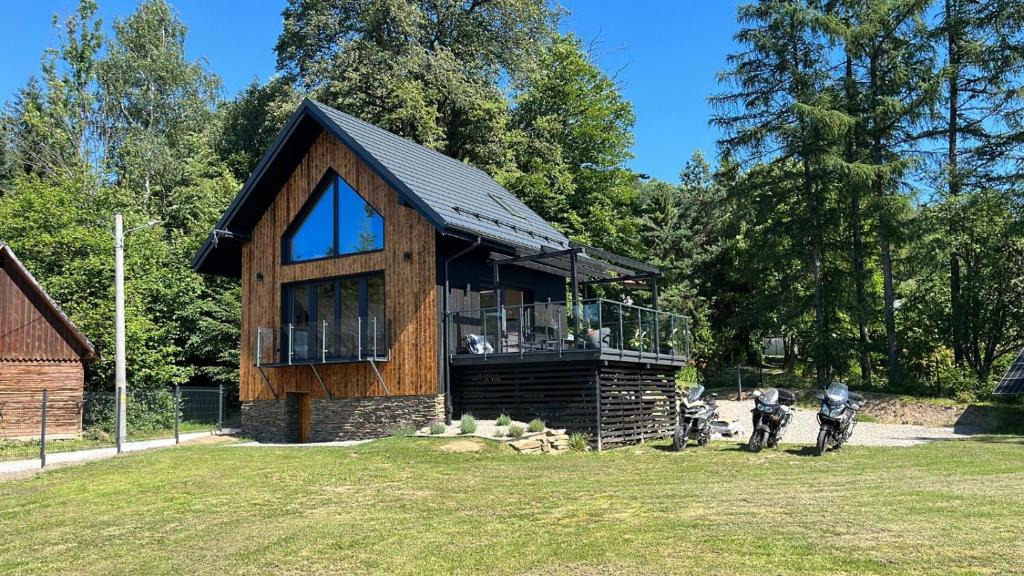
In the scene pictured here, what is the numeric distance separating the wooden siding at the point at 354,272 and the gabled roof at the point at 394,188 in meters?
0.36

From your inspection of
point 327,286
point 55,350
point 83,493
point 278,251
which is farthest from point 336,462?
point 55,350

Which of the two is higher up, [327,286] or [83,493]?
[327,286]

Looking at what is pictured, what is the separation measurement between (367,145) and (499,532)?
11975 millimetres

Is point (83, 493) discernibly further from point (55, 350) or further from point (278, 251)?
point (55, 350)

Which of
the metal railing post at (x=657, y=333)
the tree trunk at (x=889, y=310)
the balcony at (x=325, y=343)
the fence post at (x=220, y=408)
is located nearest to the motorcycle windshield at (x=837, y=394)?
the metal railing post at (x=657, y=333)

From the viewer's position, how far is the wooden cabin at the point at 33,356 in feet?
71.1

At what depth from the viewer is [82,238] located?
2655 cm

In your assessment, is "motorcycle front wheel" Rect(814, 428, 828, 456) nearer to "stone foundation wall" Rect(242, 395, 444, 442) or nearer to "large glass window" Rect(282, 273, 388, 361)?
"stone foundation wall" Rect(242, 395, 444, 442)

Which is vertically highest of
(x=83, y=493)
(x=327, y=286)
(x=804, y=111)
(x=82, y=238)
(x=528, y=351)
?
(x=804, y=111)

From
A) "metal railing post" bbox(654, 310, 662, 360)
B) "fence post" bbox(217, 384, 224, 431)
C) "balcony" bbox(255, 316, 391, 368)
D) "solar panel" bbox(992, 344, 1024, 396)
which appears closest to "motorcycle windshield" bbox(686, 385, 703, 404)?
"metal railing post" bbox(654, 310, 662, 360)

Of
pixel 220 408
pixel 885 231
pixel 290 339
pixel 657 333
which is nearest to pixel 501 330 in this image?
pixel 657 333

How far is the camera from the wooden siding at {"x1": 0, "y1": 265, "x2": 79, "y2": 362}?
21906 mm

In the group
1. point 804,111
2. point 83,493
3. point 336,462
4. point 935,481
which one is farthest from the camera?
point 804,111

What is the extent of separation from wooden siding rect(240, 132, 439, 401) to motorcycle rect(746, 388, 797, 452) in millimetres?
6341
